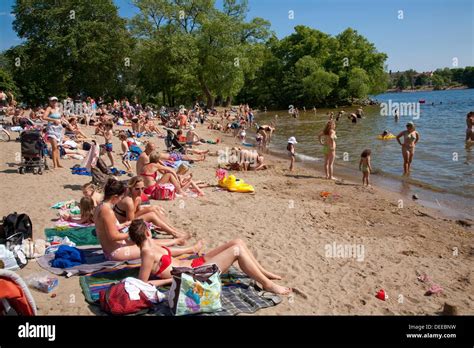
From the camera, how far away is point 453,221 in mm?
8805

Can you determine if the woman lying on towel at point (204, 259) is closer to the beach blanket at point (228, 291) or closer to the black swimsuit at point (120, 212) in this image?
the beach blanket at point (228, 291)

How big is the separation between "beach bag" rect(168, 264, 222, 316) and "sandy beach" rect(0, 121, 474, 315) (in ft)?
1.77

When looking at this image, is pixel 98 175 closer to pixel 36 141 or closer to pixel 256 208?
pixel 36 141

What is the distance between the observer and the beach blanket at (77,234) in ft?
21.0

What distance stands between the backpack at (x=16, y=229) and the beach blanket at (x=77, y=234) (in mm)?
462

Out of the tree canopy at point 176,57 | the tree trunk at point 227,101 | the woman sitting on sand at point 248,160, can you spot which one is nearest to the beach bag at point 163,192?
the woman sitting on sand at point 248,160

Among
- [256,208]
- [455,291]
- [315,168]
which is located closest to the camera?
[455,291]

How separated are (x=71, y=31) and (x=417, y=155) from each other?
24588 millimetres

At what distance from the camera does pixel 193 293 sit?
4242 millimetres

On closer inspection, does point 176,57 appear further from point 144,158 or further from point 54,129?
point 144,158

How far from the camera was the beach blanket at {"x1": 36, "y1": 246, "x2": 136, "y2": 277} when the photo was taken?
5262mm

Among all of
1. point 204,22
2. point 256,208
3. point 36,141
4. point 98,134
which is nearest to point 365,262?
point 256,208

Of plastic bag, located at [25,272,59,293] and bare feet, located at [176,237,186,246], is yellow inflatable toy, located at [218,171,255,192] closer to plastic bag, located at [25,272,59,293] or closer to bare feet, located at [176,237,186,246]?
bare feet, located at [176,237,186,246]
